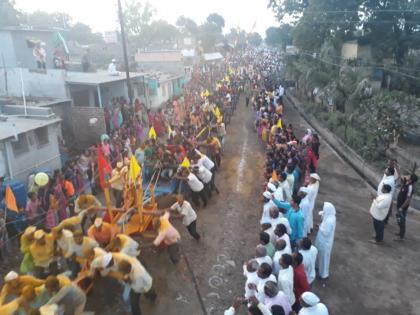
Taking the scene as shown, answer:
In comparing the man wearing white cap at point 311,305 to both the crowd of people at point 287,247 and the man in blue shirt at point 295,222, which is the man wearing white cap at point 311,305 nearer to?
the crowd of people at point 287,247

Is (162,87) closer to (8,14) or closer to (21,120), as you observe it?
(21,120)

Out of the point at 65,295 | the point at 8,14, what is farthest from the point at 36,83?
the point at 8,14

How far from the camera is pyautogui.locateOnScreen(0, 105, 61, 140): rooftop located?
10344mm

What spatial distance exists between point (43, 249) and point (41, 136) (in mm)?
6183

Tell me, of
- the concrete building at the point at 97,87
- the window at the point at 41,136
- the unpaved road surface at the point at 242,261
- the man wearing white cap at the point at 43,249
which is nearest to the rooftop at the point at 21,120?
the window at the point at 41,136

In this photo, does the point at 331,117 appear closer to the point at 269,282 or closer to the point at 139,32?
the point at 269,282

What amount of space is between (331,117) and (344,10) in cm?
862

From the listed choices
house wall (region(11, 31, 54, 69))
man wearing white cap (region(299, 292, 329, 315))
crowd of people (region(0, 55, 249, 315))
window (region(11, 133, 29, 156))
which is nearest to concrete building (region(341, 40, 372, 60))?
crowd of people (region(0, 55, 249, 315))

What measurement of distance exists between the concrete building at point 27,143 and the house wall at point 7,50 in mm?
5480

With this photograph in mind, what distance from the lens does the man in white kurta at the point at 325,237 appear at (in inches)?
263

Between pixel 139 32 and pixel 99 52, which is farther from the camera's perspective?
pixel 139 32

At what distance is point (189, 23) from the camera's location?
64625 mm

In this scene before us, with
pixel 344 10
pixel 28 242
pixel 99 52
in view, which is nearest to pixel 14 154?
pixel 28 242

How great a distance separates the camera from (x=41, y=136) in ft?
37.6
